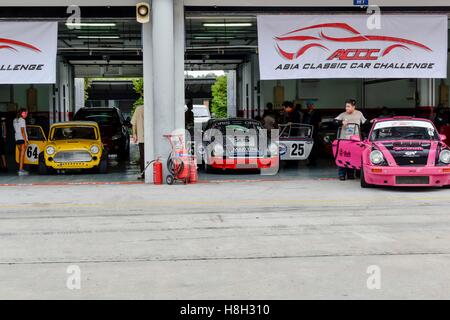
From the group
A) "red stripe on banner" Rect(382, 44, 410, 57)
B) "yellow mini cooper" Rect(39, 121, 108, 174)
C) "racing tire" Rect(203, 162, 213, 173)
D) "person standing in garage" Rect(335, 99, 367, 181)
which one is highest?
"red stripe on banner" Rect(382, 44, 410, 57)

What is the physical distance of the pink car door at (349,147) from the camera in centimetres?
1357

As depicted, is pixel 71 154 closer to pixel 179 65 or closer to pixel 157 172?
pixel 157 172

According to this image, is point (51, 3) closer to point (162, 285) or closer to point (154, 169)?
point (154, 169)

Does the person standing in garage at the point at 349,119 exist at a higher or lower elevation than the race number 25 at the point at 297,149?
higher

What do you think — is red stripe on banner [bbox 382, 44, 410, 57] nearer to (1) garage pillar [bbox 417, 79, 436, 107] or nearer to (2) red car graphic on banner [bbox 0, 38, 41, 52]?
(1) garage pillar [bbox 417, 79, 436, 107]

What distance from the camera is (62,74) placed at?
2716 cm

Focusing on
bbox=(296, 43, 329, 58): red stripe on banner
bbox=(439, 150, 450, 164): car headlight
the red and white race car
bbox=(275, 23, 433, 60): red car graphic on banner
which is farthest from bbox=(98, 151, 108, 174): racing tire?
bbox=(439, 150, 450, 164): car headlight

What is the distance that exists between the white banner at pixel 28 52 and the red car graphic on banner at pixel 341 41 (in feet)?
16.7

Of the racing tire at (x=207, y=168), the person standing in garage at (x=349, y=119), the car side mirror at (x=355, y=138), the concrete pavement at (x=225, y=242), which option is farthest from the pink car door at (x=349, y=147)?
the racing tire at (x=207, y=168)

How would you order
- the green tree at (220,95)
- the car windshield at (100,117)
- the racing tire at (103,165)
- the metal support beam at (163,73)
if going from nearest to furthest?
1. the metal support beam at (163,73)
2. the racing tire at (103,165)
3. the car windshield at (100,117)
4. the green tree at (220,95)

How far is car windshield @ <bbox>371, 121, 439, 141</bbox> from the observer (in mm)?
13445

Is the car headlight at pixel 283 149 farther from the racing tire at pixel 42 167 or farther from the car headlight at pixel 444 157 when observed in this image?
the racing tire at pixel 42 167

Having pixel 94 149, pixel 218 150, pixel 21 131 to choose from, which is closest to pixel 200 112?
pixel 94 149
